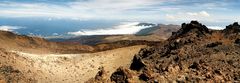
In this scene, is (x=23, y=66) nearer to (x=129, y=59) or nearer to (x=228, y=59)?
(x=129, y=59)

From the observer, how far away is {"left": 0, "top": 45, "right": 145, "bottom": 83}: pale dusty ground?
6188 cm

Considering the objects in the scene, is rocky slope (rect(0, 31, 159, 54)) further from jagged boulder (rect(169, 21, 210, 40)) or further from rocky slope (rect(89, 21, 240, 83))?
rocky slope (rect(89, 21, 240, 83))

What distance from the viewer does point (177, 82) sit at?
105 ft

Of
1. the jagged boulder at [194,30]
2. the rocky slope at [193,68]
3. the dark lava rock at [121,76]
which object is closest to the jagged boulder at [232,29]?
the jagged boulder at [194,30]

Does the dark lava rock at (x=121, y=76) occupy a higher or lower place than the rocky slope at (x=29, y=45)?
higher

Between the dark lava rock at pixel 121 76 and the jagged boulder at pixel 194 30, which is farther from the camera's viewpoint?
the jagged boulder at pixel 194 30

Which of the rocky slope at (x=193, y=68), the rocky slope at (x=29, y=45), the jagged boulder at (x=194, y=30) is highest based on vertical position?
the rocky slope at (x=193, y=68)

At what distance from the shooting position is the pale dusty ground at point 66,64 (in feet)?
203

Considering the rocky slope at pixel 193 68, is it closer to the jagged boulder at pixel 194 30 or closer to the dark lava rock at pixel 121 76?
the dark lava rock at pixel 121 76

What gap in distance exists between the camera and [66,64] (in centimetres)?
6894

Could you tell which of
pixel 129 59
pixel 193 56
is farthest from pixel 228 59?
pixel 129 59

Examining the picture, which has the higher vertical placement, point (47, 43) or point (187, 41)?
point (187, 41)

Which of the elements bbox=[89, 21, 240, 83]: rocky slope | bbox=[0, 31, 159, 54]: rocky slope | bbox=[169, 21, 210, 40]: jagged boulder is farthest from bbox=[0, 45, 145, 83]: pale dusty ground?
bbox=[89, 21, 240, 83]: rocky slope

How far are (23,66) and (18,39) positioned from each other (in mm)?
28186
